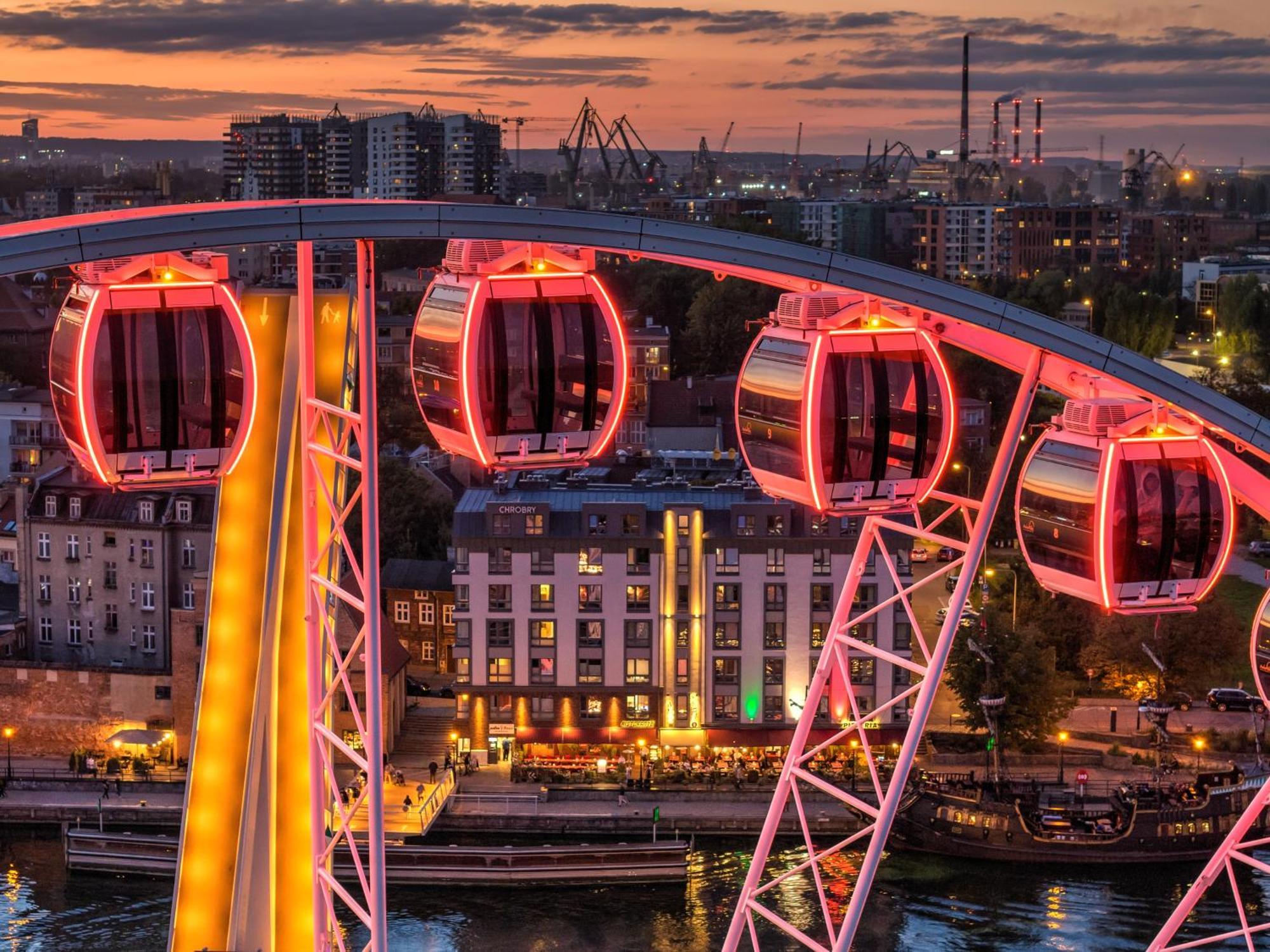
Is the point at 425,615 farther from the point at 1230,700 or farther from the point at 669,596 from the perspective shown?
the point at 1230,700

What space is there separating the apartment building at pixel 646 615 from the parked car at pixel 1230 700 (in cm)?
297

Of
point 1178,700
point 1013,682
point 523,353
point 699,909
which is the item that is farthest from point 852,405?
point 1178,700

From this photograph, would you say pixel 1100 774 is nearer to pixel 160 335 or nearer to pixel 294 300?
pixel 294 300

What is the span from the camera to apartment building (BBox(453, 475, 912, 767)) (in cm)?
1800

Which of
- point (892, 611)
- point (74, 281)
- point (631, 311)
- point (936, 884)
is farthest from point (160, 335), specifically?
point (631, 311)

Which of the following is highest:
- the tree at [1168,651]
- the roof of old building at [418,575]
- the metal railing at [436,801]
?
the roof of old building at [418,575]

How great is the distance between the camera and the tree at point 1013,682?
720 inches

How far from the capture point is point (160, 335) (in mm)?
4609

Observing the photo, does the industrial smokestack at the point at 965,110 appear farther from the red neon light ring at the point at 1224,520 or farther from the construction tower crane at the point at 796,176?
the red neon light ring at the point at 1224,520

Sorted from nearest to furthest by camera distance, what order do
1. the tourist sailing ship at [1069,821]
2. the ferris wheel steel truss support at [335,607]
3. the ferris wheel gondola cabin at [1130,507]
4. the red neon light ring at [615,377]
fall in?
1. the red neon light ring at [615,377]
2. the ferris wheel gondola cabin at [1130,507]
3. the ferris wheel steel truss support at [335,607]
4. the tourist sailing ship at [1069,821]

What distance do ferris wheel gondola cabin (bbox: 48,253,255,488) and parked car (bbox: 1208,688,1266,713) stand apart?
1603 centimetres

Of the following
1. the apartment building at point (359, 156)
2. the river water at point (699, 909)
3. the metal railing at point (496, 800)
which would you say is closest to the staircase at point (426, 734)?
the metal railing at point (496, 800)

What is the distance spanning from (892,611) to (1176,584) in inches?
521

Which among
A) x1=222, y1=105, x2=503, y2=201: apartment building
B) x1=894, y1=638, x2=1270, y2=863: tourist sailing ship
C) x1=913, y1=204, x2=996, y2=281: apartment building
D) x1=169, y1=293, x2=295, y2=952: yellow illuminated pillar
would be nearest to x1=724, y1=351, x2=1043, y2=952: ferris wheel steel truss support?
x1=169, y1=293, x2=295, y2=952: yellow illuminated pillar
